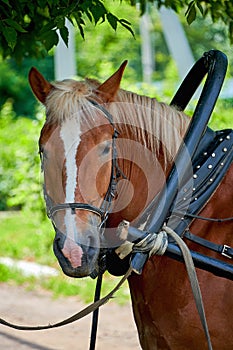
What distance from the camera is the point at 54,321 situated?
692cm

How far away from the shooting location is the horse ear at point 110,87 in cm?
295

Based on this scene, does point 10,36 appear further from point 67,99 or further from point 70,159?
point 70,159

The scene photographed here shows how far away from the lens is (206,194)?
3037mm

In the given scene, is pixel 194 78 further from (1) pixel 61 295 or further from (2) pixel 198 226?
(1) pixel 61 295

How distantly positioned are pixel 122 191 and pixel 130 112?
35 centimetres

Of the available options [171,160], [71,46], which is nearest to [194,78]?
[171,160]

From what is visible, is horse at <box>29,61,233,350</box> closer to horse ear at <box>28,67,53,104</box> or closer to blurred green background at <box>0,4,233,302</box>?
horse ear at <box>28,67,53,104</box>

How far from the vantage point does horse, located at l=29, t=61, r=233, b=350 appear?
8.96 ft

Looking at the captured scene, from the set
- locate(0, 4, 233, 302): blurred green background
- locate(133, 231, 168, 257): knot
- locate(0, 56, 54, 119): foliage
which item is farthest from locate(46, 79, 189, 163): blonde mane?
locate(0, 56, 54, 119): foliage

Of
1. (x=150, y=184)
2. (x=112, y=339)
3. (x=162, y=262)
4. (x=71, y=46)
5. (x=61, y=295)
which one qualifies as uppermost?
(x=150, y=184)

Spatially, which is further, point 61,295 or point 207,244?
point 61,295

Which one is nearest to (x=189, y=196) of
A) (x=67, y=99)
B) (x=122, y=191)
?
(x=122, y=191)

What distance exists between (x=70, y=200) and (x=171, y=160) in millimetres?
624

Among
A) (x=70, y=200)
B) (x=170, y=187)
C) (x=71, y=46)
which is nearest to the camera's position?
(x=70, y=200)
